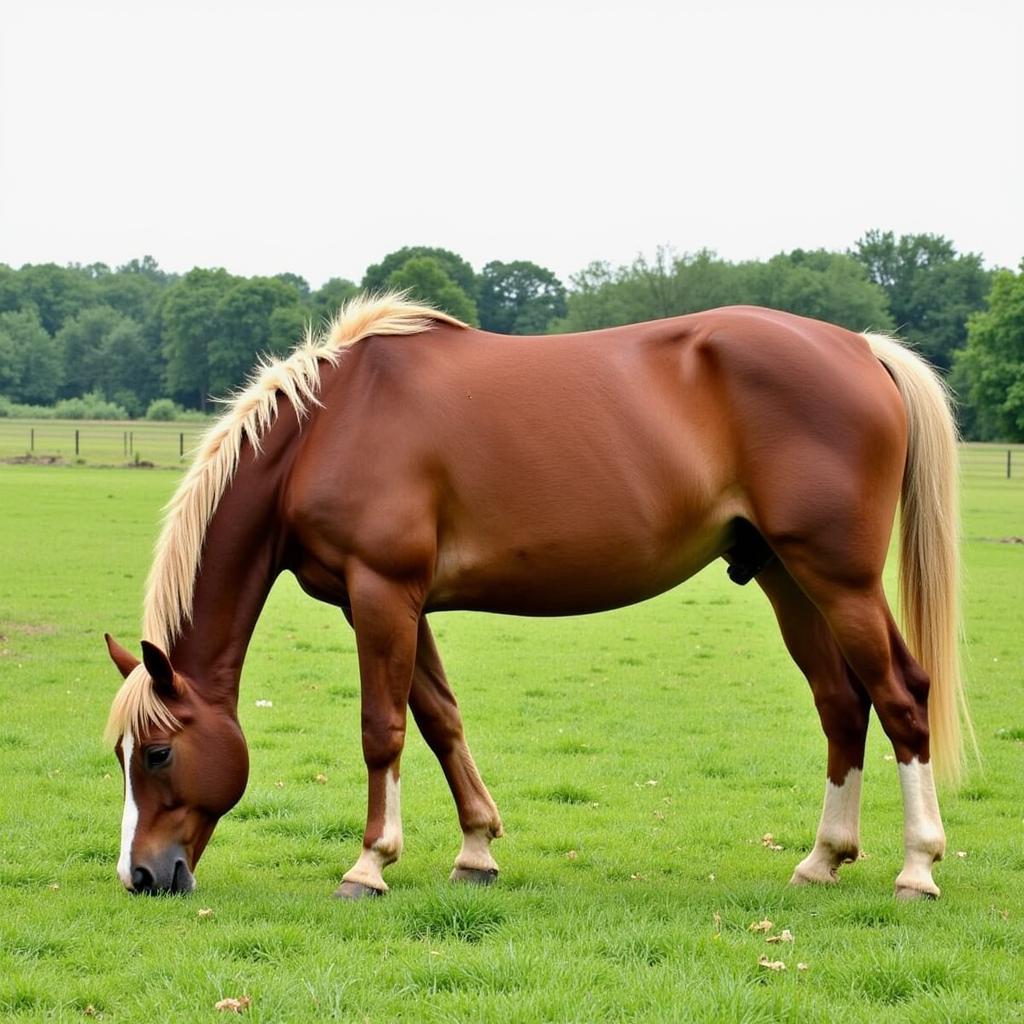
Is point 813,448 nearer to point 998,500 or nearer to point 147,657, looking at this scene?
point 147,657

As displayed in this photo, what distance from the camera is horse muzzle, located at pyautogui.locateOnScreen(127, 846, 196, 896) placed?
16.7ft

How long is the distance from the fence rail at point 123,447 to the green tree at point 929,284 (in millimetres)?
29481

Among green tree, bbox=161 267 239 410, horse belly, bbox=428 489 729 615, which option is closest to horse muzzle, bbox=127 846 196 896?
horse belly, bbox=428 489 729 615

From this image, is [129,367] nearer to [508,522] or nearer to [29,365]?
[29,365]

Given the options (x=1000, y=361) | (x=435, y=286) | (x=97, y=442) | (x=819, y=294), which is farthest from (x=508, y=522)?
(x=435, y=286)

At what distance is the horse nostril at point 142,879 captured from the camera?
5.09 m

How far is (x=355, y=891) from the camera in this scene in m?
5.16

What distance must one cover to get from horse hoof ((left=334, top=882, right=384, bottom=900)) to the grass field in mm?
107

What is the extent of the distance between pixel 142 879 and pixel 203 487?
1662 millimetres

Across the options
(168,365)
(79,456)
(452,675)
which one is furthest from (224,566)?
(168,365)

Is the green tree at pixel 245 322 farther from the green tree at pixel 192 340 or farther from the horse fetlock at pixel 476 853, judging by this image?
the horse fetlock at pixel 476 853

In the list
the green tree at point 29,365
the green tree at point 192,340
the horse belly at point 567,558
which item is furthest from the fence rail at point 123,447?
the horse belly at point 567,558

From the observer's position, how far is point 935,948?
4.43 m

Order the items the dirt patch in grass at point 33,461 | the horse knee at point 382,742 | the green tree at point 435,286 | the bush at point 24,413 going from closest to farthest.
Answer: the horse knee at point 382,742 < the dirt patch in grass at point 33,461 < the bush at point 24,413 < the green tree at point 435,286
